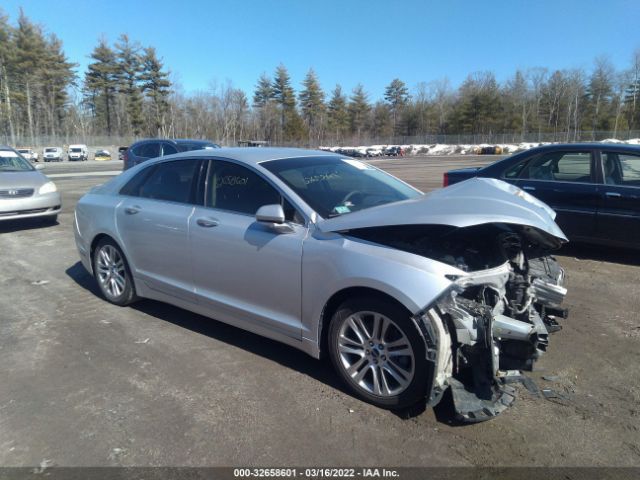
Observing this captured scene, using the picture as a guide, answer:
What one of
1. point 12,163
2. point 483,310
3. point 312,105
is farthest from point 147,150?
point 312,105

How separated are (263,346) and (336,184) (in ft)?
5.03

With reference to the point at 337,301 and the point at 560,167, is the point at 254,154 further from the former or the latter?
the point at 560,167

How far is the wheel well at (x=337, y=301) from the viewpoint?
9.57 feet

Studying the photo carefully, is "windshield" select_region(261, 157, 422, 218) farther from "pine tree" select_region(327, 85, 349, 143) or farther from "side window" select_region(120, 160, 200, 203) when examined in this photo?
"pine tree" select_region(327, 85, 349, 143)

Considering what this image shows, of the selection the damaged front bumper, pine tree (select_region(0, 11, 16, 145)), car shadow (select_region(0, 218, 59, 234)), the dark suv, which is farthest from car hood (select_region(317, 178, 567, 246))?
pine tree (select_region(0, 11, 16, 145))

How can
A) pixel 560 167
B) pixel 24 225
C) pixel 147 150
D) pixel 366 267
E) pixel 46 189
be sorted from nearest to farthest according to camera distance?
pixel 366 267
pixel 560 167
pixel 46 189
pixel 24 225
pixel 147 150

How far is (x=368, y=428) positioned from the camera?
281 cm

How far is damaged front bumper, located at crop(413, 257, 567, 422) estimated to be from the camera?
8.99 feet

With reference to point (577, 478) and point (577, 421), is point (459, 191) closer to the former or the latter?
point (577, 421)

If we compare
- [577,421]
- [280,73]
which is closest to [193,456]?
[577,421]

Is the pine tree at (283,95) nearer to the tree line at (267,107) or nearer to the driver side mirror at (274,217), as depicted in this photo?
the tree line at (267,107)

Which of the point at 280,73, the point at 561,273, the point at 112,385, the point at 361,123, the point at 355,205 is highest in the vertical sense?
the point at 280,73

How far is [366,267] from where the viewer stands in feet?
9.60

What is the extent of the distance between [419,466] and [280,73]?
99.1 metres
